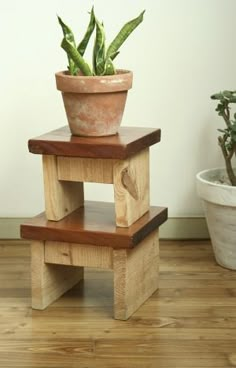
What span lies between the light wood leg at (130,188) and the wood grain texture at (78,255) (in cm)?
10

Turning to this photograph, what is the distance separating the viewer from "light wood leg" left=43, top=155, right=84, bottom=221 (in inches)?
94.7

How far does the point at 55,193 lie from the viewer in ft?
7.95

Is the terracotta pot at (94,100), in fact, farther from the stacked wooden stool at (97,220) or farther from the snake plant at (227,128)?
the snake plant at (227,128)

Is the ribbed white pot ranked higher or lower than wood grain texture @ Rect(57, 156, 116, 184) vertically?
lower

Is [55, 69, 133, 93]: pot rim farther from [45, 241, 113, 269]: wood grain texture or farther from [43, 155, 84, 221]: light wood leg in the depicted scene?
[45, 241, 113, 269]: wood grain texture

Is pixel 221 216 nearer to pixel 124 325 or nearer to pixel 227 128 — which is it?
pixel 227 128

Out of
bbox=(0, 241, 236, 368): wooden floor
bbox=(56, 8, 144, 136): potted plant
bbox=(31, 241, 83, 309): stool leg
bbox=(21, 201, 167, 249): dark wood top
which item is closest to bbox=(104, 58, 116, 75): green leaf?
bbox=(56, 8, 144, 136): potted plant

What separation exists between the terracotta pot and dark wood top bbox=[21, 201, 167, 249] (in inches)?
10.4

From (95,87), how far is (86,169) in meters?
0.24

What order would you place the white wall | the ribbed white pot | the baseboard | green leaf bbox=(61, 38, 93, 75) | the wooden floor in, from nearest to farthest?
1. the wooden floor
2. green leaf bbox=(61, 38, 93, 75)
3. the ribbed white pot
4. the white wall
5. the baseboard

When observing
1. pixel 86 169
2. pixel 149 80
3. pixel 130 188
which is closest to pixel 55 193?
pixel 86 169

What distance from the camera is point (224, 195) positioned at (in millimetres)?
2670

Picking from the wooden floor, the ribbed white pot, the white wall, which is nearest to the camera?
the wooden floor

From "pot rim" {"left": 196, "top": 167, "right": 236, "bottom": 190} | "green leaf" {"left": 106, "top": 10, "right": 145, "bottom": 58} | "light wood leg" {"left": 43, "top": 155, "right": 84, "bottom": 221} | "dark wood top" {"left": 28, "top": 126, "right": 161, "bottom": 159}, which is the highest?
"green leaf" {"left": 106, "top": 10, "right": 145, "bottom": 58}
